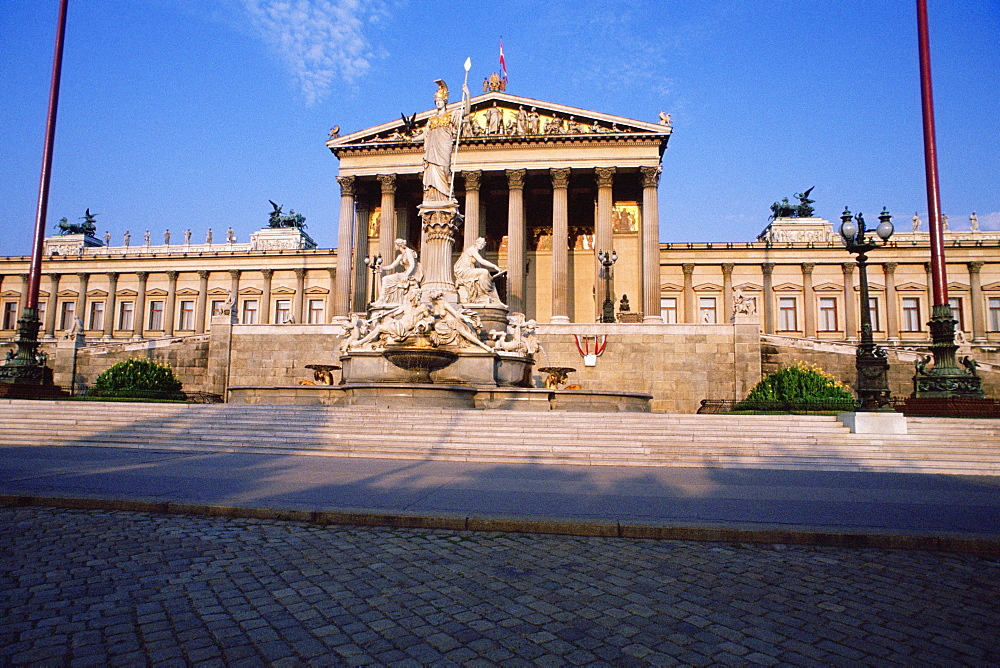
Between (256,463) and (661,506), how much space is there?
282 inches

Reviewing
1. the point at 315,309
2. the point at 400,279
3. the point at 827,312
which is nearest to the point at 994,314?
the point at 827,312

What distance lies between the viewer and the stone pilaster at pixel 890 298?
2341 inches

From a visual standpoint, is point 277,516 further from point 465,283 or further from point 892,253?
point 892,253

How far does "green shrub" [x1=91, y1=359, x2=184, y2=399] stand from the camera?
26.0 meters

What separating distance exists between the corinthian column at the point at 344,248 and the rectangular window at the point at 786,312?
3951 cm

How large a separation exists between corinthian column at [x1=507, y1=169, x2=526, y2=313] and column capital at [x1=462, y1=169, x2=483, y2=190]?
2223 mm

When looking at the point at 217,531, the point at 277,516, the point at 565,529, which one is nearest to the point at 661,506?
the point at 565,529

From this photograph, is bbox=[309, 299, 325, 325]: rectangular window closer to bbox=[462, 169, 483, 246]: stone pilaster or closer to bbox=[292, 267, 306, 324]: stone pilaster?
bbox=[292, 267, 306, 324]: stone pilaster

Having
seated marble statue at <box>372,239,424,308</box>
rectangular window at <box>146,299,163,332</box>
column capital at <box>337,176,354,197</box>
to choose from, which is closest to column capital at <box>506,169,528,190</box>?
column capital at <box>337,176,354,197</box>

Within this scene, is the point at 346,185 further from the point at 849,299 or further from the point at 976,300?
the point at 976,300

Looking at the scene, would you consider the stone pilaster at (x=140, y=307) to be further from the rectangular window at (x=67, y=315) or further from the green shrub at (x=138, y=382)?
the green shrub at (x=138, y=382)

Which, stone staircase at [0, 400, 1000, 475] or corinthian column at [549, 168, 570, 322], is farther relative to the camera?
corinthian column at [549, 168, 570, 322]

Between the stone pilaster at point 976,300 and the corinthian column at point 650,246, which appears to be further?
the stone pilaster at point 976,300

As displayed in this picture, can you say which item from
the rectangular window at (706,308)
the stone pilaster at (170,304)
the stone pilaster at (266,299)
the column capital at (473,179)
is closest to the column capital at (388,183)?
the column capital at (473,179)
